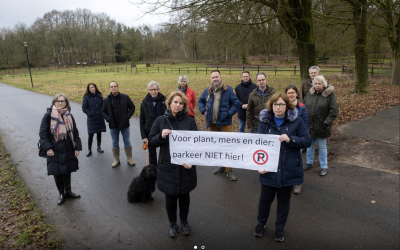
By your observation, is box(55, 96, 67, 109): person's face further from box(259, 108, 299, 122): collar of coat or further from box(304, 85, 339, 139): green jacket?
box(304, 85, 339, 139): green jacket

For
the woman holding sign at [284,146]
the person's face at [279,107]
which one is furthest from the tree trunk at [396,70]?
the person's face at [279,107]

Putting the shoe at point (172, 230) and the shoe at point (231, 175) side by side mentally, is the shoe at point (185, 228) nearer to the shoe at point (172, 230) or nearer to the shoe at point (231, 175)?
the shoe at point (172, 230)

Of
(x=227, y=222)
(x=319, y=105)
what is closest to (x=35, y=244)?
(x=227, y=222)

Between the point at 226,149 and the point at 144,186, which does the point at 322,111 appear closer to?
the point at 226,149

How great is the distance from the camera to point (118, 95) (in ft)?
18.4

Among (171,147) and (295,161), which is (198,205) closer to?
(171,147)

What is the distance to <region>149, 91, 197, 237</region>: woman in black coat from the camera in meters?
Result: 3.13

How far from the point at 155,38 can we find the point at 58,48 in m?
26.8

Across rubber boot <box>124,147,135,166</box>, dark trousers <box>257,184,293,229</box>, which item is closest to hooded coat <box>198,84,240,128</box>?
dark trousers <box>257,184,293,229</box>

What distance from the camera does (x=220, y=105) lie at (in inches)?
195

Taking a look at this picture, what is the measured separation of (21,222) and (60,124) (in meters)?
1.58

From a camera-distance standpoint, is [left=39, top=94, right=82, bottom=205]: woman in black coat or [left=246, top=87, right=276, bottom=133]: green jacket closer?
[left=39, top=94, right=82, bottom=205]: woman in black coat

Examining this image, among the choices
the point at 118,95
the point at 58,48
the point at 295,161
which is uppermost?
the point at 58,48

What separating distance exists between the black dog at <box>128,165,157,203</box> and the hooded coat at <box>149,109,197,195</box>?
34.1 inches
